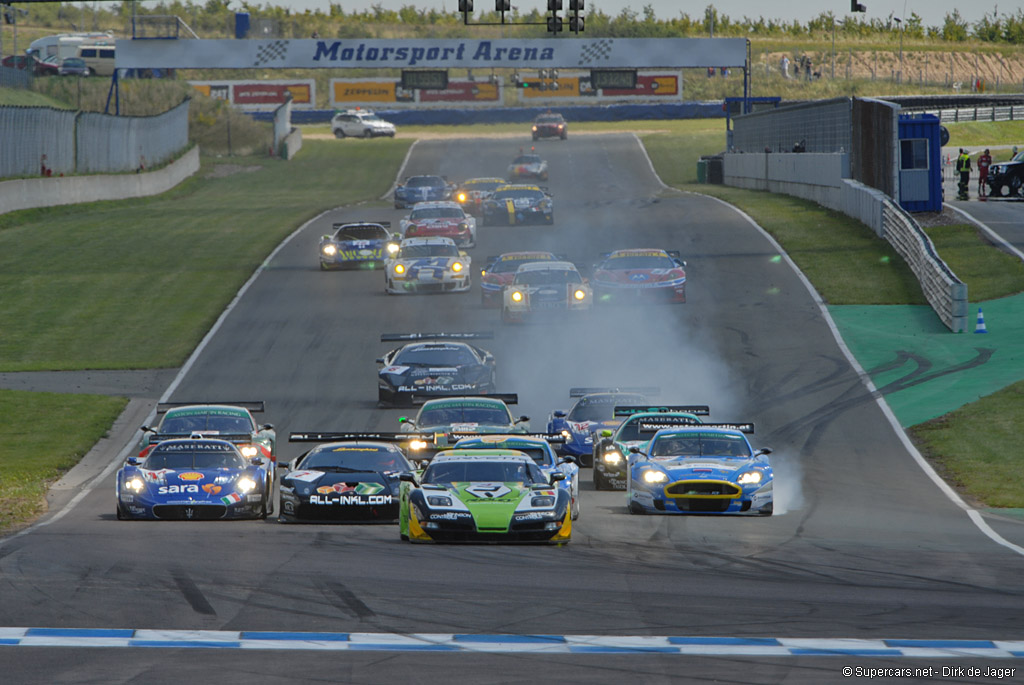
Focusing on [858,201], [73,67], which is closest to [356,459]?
[858,201]

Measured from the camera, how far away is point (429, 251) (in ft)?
130

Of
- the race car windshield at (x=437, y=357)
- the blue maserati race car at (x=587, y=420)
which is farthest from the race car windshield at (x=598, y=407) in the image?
the race car windshield at (x=437, y=357)

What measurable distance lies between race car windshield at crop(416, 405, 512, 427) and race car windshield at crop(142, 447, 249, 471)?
5402 mm

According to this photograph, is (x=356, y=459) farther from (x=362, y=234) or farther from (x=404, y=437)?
(x=362, y=234)

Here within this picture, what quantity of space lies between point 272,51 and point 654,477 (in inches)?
2162

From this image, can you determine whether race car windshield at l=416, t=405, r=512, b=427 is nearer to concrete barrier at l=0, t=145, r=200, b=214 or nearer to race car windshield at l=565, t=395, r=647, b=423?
race car windshield at l=565, t=395, r=647, b=423

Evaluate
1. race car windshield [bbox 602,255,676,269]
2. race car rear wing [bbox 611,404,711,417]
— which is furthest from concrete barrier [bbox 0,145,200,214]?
race car rear wing [bbox 611,404,711,417]

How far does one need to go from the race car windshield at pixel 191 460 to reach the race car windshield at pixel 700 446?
557 cm

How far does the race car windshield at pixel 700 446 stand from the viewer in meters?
18.7

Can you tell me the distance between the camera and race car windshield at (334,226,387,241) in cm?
4359

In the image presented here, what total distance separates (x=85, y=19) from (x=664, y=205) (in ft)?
312

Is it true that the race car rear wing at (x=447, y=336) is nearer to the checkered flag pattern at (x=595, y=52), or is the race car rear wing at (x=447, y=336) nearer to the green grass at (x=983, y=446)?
the green grass at (x=983, y=446)

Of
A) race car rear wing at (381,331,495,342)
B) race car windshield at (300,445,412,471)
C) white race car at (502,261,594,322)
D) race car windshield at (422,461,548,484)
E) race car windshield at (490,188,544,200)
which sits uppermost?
race car windshield at (490,188,544,200)

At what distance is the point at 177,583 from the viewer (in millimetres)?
12273
